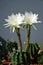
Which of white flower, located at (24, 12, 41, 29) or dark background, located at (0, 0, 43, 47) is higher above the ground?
dark background, located at (0, 0, 43, 47)

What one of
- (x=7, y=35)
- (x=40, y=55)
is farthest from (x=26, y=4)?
(x=40, y=55)

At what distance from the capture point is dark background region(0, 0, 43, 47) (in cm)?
378

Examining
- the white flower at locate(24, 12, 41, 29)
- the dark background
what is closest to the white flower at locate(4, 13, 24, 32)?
the white flower at locate(24, 12, 41, 29)

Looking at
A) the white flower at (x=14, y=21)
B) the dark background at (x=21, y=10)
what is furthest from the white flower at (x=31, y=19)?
the dark background at (x=21, y=10)

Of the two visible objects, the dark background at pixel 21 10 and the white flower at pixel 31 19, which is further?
the dark background at pixel 21 10

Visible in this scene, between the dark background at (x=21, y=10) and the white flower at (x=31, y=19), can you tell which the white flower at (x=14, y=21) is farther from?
the dark background at (x=21, y=10)

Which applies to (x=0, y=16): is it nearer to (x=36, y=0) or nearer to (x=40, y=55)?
(x=36, y=0)

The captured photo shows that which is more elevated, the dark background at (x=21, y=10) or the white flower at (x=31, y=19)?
A: the dark background at (x=21, y=10)

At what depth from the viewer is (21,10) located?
3822 millimetres

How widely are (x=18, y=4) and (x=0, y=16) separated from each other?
368 millimetres

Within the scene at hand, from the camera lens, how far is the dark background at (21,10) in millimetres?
3777

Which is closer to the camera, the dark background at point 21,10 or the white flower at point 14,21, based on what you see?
the white flower at point 14,21

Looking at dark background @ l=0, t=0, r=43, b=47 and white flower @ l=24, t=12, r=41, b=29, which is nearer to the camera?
white flower @ l=24, t=12, r=41, b=29

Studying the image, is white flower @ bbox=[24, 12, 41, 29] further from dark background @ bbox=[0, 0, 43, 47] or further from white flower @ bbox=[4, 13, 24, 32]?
dark background @ bbox=[0, 0, 43, 47]
